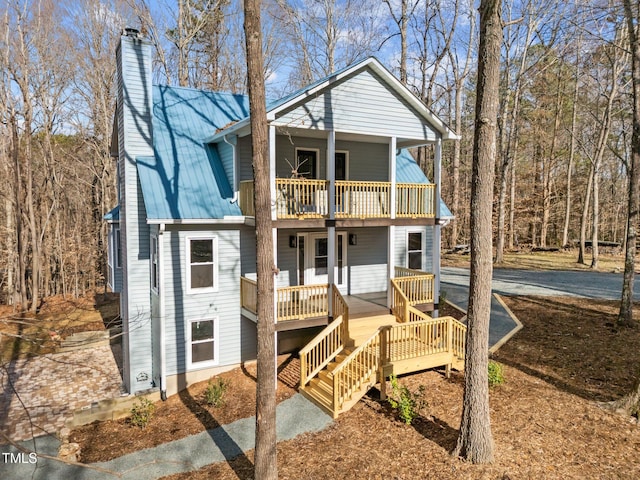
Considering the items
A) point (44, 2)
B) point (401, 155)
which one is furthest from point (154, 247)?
point (44, 2)

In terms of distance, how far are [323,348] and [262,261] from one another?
476 cm

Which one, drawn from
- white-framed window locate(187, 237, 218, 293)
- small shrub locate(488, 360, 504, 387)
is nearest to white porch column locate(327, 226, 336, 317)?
white-framed window locate(187, 237, 218, 293)

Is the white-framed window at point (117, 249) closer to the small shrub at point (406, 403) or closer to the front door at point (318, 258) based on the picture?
the front door at point (318, 258)

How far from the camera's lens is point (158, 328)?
11.7 meters

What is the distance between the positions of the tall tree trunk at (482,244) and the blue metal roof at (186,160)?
707 centimetres

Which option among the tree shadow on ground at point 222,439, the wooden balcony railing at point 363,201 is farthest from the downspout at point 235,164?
the tree shadow on ground at point 222,439

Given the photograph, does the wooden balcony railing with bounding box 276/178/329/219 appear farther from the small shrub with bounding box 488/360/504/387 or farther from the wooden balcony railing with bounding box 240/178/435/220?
the small shrub with bounding box 488/360/504/387

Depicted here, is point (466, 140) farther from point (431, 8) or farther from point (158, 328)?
point (158, 328)

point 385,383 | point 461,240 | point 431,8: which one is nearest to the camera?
point 385,383

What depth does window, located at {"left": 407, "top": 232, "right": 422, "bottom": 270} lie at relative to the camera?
15.3 m

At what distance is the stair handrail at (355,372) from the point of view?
9.33 meters

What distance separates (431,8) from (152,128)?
68.6 ft

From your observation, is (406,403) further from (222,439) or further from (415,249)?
(415,249)

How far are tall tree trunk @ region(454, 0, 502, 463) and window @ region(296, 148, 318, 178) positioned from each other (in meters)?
6.84
